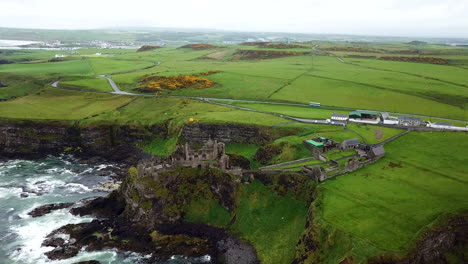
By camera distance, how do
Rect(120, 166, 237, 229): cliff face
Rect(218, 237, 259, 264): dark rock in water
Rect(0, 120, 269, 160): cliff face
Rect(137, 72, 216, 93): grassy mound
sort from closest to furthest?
Rect(218, 237, 259, 264): dark rock in water
Rect(120, 166, 237, 229): cliff face
Rect(0, 120, 269, 160): cliff face
Rect(137, 72, 216, 93): grassy mound

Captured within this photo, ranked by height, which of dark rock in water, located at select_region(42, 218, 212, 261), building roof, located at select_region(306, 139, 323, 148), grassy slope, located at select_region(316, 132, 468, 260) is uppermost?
building roof, located at select_region(306, 139, 323, 148)

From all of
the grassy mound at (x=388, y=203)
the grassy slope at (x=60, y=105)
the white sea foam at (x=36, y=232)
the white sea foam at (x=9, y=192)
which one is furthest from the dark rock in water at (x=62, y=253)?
the grassy slope at (x=60, y=105)

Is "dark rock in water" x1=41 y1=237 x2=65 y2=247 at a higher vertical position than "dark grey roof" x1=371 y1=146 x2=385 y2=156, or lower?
lower

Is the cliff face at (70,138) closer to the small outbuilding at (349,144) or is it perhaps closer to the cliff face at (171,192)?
the cliff face at (171,192)

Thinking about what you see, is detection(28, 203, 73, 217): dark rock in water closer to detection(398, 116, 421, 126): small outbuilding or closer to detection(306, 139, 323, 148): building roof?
detection(306, 139, 323, 148): building roof

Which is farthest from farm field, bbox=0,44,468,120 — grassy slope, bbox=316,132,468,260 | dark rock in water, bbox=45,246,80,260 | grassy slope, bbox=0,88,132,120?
dark rock in water, bbox=45,246,80,260

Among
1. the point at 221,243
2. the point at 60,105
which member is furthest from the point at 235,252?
the point at 60,105
